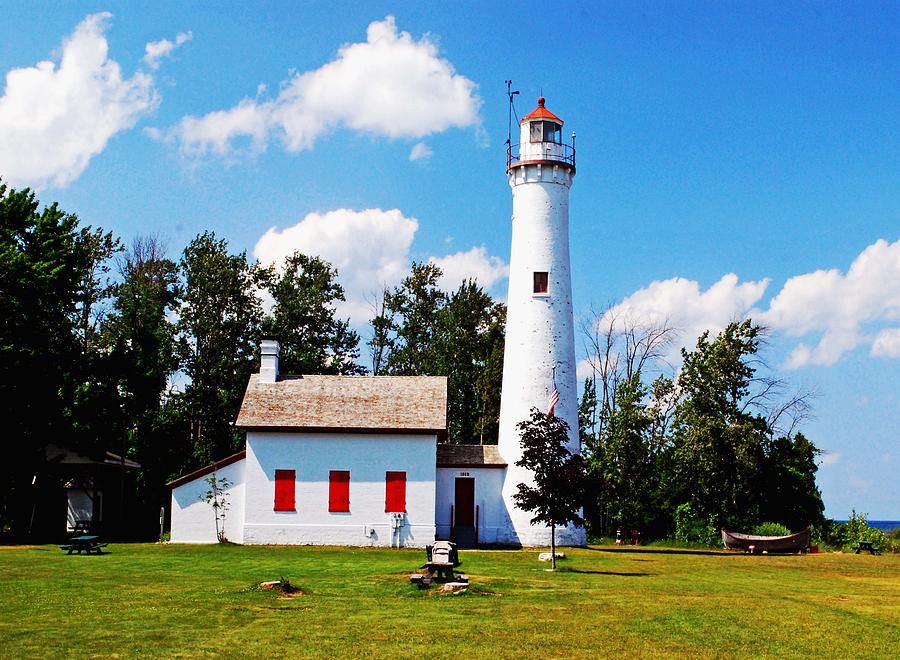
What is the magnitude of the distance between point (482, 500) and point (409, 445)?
3413 mm

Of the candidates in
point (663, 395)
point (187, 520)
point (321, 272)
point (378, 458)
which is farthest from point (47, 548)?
point (663, 395)

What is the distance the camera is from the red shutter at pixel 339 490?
32219 mm

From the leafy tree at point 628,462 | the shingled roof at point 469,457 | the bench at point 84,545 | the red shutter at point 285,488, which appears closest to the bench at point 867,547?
the leafy tree at point 628,462

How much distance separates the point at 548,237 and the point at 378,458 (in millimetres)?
9562

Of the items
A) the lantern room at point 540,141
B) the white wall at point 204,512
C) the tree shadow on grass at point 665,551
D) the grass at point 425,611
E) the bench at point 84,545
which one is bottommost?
the tree shadow on grass at point 665,551

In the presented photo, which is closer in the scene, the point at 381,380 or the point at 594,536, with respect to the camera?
the point at 381,380

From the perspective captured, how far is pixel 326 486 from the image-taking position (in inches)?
1272

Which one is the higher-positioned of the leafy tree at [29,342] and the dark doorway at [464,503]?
the leafy tree at [29,342]

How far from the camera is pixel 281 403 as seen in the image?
33.3 m

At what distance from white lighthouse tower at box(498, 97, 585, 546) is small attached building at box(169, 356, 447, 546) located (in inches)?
115

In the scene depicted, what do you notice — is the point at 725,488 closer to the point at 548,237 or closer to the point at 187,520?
the point at 548,237

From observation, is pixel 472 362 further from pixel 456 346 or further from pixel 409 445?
pixel 409 445

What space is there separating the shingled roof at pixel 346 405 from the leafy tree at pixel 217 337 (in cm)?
953

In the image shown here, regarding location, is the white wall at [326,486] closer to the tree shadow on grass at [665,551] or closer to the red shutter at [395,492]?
the red shutter at [395,492]
